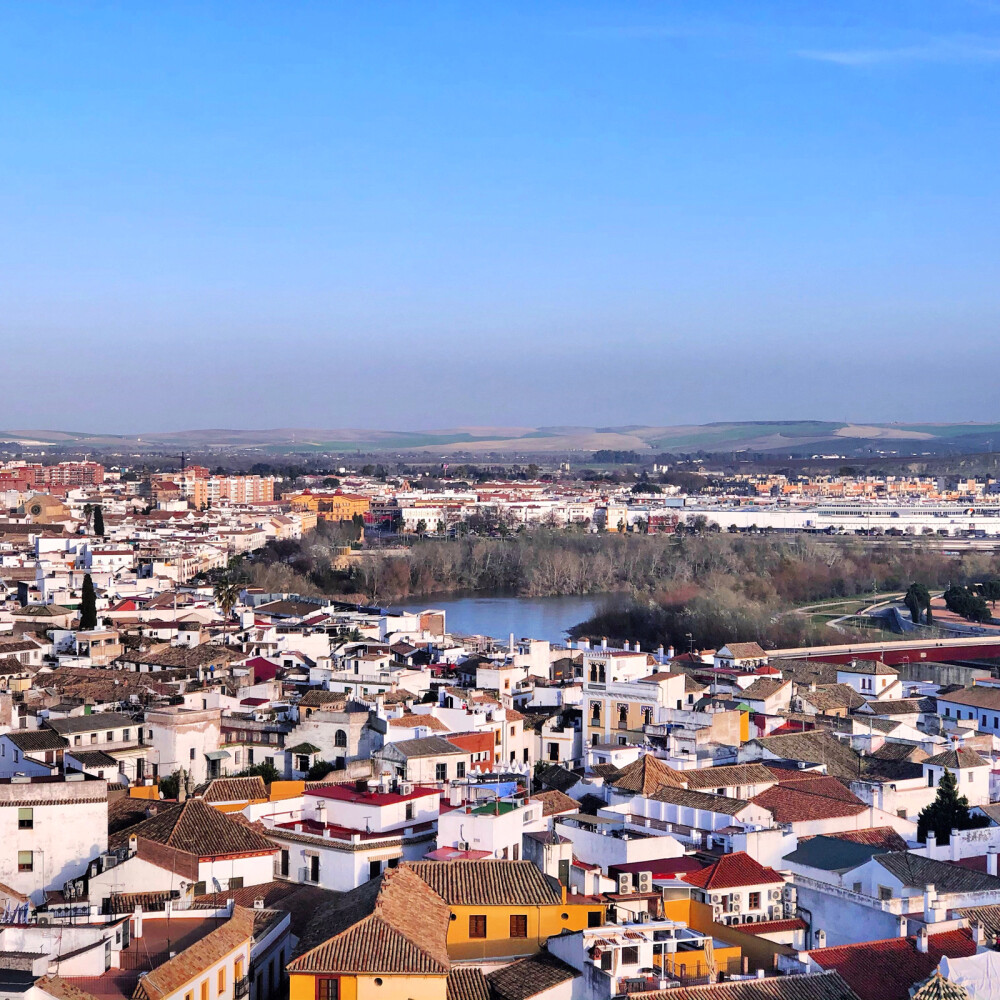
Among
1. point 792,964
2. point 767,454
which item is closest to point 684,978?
point 792,964

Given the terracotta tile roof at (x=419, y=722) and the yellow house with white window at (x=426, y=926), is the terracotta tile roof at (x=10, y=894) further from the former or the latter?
the terracotta tile roof at (x=419, y=722)

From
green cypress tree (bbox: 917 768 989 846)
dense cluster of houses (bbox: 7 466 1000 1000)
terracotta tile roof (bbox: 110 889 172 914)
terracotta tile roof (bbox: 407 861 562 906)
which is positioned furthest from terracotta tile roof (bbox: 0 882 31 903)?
green cypress tree (bbox: 917 768 989 846)

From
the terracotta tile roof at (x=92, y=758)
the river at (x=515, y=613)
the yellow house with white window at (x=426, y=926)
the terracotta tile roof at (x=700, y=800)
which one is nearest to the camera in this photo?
the yellow house with white window at (x=426, y=926)

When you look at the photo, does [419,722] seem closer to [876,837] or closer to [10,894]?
[876,837]

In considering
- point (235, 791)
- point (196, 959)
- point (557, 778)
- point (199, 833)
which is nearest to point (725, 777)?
point (557, 778)

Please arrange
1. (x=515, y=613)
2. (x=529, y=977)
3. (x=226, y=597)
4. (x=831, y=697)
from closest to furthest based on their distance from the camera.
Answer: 1. (x=529, y=977)
2. (x=831, y=697)
3. (x=226, y=597)
4. (x=515, y=613)

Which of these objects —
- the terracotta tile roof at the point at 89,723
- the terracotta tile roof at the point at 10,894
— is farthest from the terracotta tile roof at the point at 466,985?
the terracotta tile roof at the point at 89,723

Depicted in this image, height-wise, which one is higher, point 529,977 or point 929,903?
point 929,903
